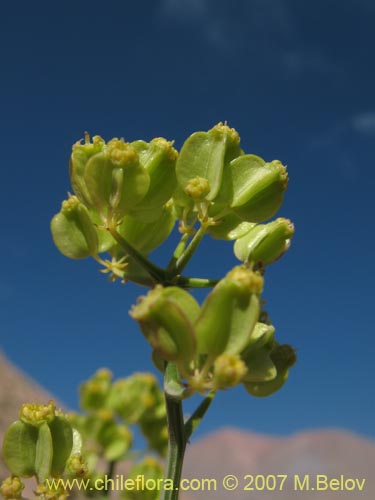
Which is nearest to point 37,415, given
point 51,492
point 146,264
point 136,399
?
point 51,492

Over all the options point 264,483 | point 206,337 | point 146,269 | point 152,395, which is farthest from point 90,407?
point 206,337

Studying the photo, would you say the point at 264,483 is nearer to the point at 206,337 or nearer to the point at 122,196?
the point at 206,337

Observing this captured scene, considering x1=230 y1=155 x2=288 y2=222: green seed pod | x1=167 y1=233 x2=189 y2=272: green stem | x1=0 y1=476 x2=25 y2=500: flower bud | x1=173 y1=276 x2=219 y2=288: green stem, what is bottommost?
x1=0 y1=476 x2=25 y2=500: flower bud

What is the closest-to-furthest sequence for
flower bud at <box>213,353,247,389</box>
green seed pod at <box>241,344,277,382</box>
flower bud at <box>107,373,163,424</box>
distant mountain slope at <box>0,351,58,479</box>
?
flower bud at <box>213,353,247,389</box> → green seed pod at <box>241,344,277,382</box> → flower bud at <box>107,373,163,424</box> → distant mountain slope at <box>0,351,58,479</box>

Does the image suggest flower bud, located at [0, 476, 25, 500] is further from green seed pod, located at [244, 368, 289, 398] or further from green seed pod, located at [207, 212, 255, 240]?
green seed pod, located at [207, 212, 255, 240]

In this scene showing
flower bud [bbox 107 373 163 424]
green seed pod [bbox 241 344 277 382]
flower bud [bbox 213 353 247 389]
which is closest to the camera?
flower bud [bbox 213 353 247 389]

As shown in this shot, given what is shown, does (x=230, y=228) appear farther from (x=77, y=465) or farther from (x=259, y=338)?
Answer: (x=77, y=465)

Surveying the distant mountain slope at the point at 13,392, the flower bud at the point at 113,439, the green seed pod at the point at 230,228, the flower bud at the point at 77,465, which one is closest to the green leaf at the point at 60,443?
the flower bud at the point at 77,465

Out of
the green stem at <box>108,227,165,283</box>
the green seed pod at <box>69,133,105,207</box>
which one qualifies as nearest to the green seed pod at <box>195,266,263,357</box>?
the green stem at <box>108,227,165,283</box>
